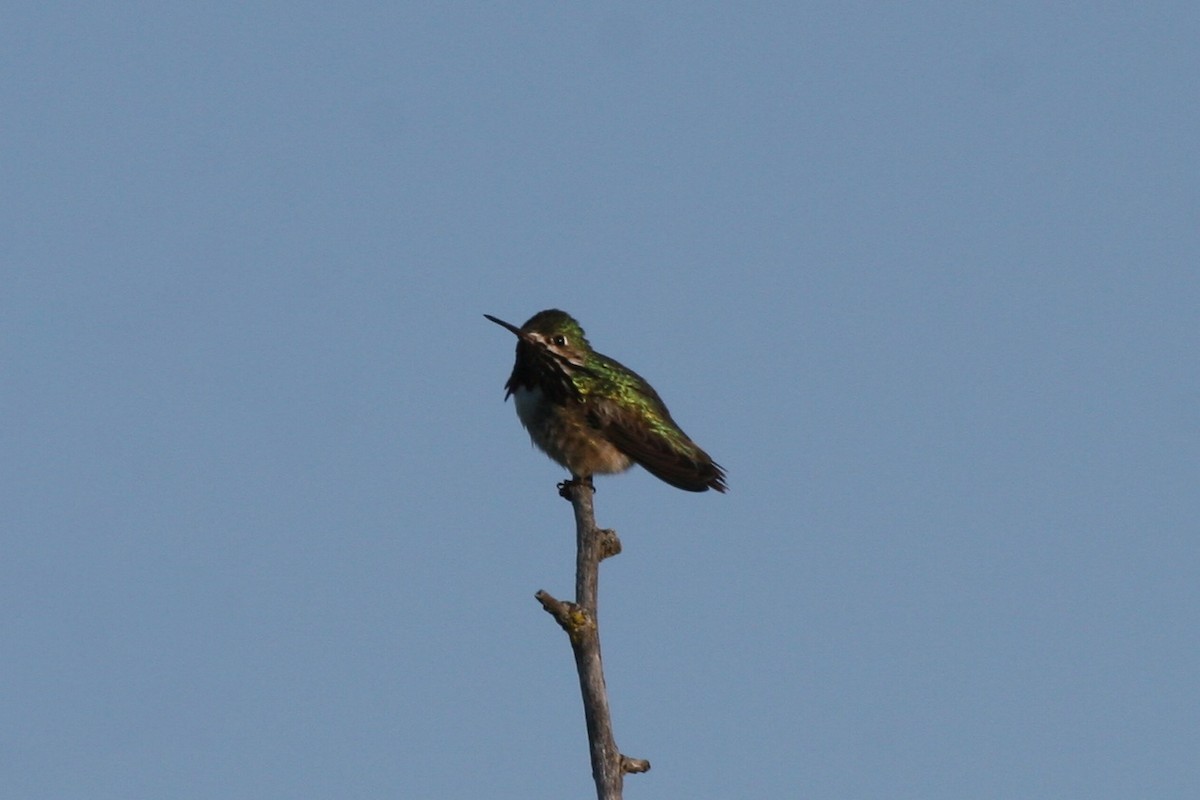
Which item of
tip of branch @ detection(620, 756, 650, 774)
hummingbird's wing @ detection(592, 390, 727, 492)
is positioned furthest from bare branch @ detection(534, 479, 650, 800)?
hummingbird's wing @ detection(592, 390, 727, 492)

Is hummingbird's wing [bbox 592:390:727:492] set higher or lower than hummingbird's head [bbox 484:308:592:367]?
lower

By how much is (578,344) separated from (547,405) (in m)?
0.76

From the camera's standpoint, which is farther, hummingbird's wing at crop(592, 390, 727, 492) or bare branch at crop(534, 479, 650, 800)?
hummingbird's wing at crop(592, 390, 727, 492)

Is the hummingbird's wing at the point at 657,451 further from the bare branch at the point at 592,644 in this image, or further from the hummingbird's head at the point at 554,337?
the bare branch at the point at 592,644

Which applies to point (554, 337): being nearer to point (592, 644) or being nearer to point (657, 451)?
point (657, 451)

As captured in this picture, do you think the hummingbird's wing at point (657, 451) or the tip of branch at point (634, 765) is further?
the hummingbird's wing at point (657, 451)

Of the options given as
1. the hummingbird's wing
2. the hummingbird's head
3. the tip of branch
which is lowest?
the tip of branch

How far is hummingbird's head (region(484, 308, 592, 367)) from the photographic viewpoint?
51.3 ft

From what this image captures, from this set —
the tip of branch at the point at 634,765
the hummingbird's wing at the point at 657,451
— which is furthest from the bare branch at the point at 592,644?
the hummingbird's wing at the point at 657,451

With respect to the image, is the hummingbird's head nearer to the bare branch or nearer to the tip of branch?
the bare branch

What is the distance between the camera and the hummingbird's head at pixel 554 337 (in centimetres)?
1564

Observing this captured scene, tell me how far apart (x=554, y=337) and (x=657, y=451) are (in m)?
1.41

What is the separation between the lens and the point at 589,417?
15.3 m

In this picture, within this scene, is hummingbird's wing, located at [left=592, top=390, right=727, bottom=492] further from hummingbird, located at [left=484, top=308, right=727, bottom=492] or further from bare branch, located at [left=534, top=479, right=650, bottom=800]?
bare branch, located at [left=534, top=479, right=650, bottom=800]
